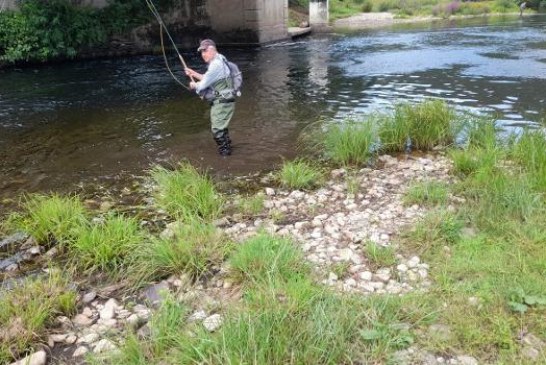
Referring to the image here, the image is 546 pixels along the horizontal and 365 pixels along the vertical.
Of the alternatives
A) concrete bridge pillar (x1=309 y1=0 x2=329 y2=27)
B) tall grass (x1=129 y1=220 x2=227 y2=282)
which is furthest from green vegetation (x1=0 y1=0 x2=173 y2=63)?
concrete bridge pillar (x1=309 y1=0 x2=329 y2=27)

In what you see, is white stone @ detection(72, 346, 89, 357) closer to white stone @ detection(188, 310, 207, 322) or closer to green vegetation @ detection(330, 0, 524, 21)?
white stone @ detection(188, 310, 207, 322)

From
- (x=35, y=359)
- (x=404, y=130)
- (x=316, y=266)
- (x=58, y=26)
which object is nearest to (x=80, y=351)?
(x=35, y=359)

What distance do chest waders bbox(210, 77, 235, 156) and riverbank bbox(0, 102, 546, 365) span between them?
158 centimetres

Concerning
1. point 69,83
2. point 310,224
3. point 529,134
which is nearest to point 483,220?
point 310,224

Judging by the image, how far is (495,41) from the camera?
79.8 feet

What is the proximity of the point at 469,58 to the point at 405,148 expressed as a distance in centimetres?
1265

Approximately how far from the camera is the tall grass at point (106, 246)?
4.80m

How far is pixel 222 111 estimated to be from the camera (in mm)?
8023

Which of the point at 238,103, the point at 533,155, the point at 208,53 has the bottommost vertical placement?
the point at 533,155

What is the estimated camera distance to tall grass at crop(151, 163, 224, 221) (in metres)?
5.87

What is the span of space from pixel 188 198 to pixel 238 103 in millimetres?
6645

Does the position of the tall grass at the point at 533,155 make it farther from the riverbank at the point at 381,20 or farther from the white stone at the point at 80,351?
the riverbank at the point at 381,20

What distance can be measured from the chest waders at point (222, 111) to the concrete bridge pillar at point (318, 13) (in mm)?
31066

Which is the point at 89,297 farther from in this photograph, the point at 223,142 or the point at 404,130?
the point at 404,130
